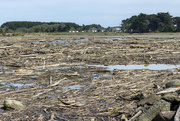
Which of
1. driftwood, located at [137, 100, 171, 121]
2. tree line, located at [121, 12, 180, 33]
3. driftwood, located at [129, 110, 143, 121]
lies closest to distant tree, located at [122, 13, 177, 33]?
tree line, located at [121, 12, 180, 33]

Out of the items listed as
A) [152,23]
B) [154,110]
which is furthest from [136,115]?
[152,23]

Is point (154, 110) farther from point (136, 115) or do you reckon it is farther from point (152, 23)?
point (152, 23)

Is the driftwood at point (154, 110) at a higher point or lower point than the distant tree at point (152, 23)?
lower

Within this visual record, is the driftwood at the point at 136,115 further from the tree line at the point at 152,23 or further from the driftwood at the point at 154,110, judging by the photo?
the tree line at the point at 152,23

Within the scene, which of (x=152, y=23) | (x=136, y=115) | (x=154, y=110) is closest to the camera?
(x=136, y=115)

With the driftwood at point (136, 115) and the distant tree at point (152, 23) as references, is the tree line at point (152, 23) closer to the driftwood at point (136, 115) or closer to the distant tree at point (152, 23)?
the distant tree at point (152, 23)

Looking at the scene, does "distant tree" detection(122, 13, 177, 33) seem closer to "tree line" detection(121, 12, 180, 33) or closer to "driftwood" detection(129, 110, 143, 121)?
"tree line" detection(121, 12, 180, 33)

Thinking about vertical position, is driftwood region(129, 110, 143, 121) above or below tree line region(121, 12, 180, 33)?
below

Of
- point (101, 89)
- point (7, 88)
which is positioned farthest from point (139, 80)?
point (7, 88)

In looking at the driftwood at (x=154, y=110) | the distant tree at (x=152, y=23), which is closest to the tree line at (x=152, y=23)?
the distant tree at (x=152, y=23)

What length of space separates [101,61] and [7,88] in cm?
861

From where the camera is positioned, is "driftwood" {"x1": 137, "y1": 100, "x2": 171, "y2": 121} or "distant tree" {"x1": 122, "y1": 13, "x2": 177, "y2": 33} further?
"distant tree" {"x1": 122, "y1": 13, "x2": 177, "y2": 33}

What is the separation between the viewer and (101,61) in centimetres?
1816

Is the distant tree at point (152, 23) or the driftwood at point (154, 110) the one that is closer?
the driftwood at point (154, 110)
